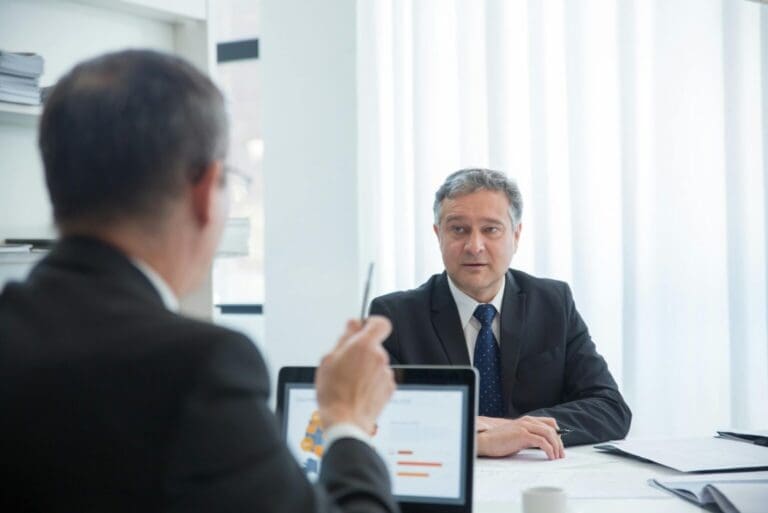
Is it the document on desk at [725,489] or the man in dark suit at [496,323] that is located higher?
the man in dark suit at [496,323]

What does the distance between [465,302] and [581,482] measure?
32.1 inches

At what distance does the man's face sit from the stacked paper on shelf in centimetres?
124

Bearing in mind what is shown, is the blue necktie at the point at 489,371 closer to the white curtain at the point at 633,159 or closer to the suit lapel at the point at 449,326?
the suit lapel at the point at 449,326

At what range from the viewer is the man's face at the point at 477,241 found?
2.55 m

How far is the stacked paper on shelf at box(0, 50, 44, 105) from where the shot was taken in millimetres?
2574

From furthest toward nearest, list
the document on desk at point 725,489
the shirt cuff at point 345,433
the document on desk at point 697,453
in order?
the document on desk at point 697,453, the document on desk at point 725,489, the shirt cuff at point 345,433

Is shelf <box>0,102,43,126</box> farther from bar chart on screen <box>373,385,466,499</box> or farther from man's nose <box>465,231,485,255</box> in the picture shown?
bar chart on screen <box>373,385,466,499</box>

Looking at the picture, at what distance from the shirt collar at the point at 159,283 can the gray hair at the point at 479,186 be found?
5.72 ft

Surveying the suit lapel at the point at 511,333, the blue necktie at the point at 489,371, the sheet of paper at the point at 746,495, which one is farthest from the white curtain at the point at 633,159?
the sheet of paper at the point at 746,495

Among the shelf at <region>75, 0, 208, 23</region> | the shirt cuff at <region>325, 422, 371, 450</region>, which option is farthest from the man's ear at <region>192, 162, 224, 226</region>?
the shelf at <region>75, 0, 208, 23</region>

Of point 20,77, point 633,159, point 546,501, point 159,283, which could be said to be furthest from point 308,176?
point 159,283

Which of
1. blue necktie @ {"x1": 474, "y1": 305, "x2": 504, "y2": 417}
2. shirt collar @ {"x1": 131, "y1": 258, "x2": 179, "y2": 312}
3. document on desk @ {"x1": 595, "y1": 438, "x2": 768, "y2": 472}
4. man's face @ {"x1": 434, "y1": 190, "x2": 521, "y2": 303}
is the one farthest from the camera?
man's face @ {"x1": 434, "y1": 190, "x2": 521, "y2": 303}

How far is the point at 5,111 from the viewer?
261 centimetres

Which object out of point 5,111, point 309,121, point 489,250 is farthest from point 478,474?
point 309,121
